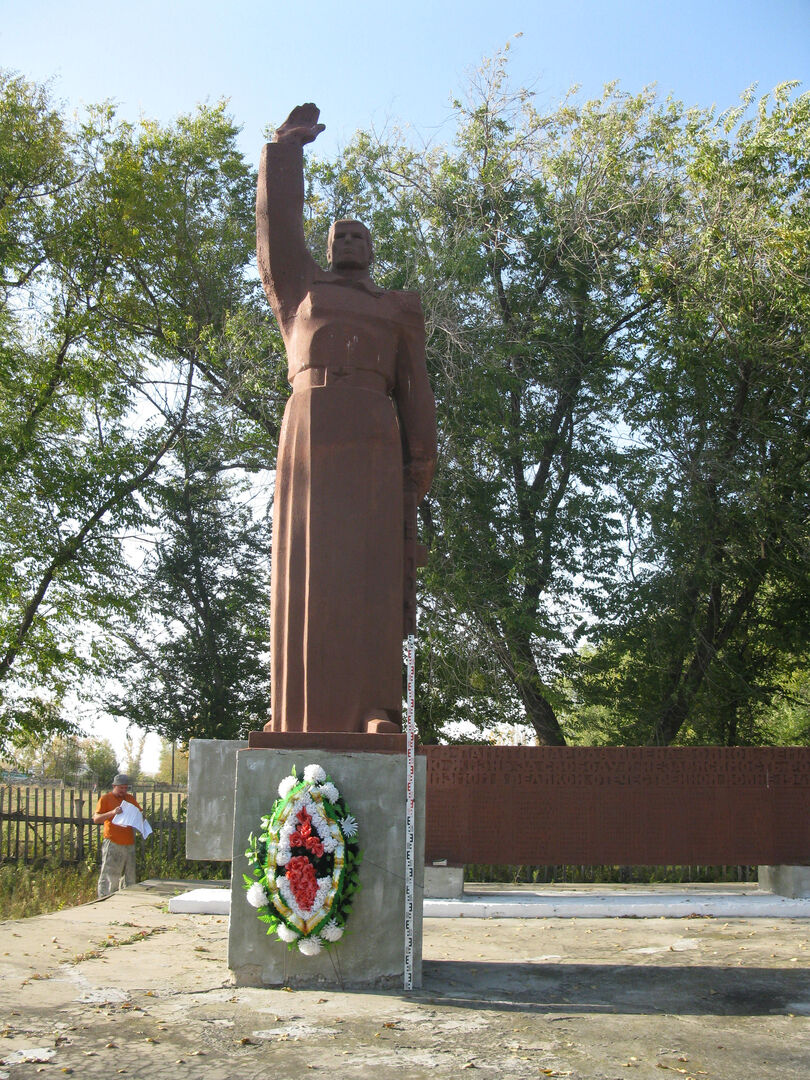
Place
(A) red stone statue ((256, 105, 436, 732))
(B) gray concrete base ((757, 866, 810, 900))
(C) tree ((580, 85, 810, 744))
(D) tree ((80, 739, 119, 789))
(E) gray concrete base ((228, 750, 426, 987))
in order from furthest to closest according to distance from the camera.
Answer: (D) tree ((80, 739, 119, 789)), (C) tree ((580, 85, 810, 744)), (B) gray concrete base ((757, 866, 810, 900)), (A) red stone statue ((256, 105, 436, 732)), (E) gray concrete base ((228, 750, 426, 987))

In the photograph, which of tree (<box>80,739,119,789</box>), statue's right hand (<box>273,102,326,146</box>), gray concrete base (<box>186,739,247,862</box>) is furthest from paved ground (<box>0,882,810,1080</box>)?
tree (<box>80,739,119,789</box>)

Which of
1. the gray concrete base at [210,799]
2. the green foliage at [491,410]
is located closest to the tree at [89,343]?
the green foliage at [491,410]

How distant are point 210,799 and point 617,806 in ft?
13.6

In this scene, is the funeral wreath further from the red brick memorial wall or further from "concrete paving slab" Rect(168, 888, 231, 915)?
the red brick memorial wall

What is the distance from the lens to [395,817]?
212 inches

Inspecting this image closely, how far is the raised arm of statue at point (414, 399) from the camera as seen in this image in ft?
20.8

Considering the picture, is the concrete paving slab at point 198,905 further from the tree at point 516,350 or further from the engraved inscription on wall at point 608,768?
the tree at point 516,350

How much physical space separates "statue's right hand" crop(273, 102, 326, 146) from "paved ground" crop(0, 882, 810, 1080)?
4983 mm

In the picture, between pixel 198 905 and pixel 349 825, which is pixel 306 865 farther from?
pixel 198 905

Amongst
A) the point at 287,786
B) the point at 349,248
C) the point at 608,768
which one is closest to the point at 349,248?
the point at 349,248

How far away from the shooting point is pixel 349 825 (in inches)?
208

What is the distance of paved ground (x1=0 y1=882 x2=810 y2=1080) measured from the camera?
389 centimetres

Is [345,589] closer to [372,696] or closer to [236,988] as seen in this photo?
[372,696]

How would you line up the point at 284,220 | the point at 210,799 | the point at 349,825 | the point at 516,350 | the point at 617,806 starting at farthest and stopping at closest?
the point at 516,350
the point at 617,806
the point at 210,799
the point at 284,220
the point at 349,825
